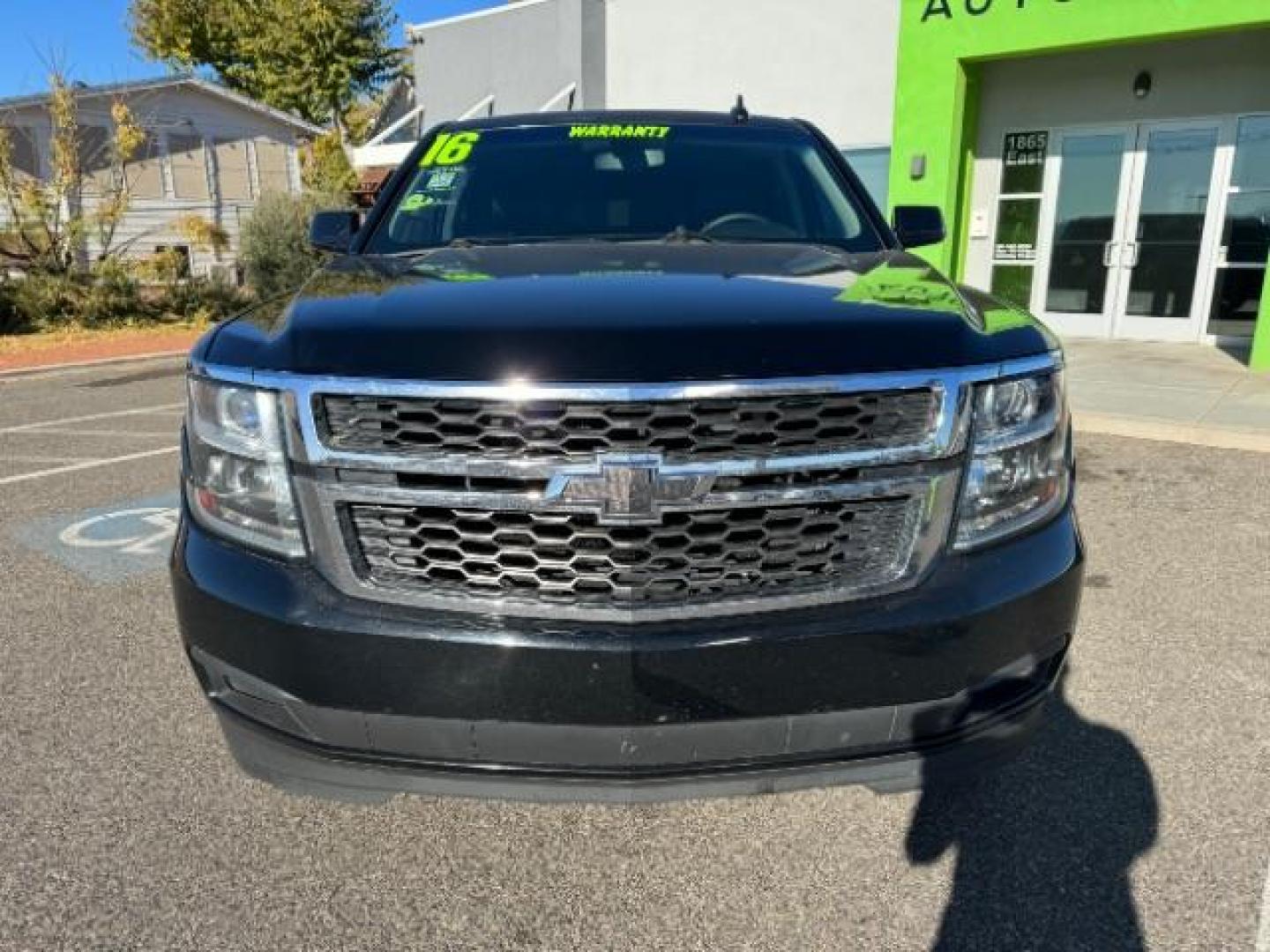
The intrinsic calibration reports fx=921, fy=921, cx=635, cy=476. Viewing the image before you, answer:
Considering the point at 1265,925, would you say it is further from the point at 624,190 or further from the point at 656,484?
the point at 624,190

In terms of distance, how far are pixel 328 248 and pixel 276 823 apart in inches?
76.3

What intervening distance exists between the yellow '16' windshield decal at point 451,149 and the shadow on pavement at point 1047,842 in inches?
107

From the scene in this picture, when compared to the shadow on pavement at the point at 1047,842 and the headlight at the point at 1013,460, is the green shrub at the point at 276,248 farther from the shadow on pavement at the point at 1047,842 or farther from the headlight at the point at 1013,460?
the headlight at the point at 1013,460

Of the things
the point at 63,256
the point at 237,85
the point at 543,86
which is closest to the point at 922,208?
the point at 63,256

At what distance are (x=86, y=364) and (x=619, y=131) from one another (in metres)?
10.4

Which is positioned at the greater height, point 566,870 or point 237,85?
point 237,85

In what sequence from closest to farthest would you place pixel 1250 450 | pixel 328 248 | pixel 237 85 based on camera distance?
pixel 328 248
pixel 1250 450
pixel 237 85

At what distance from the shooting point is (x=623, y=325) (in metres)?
1.75

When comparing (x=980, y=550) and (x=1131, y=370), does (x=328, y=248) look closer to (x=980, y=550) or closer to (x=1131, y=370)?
(x=980, y=550)

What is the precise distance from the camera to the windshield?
3.06 metres

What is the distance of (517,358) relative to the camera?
1.67m

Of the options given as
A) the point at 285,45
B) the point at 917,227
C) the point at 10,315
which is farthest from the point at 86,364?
the point at 285,45

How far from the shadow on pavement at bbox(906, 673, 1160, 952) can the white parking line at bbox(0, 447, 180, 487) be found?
5.76m

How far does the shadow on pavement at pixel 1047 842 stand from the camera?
200 centimetres
